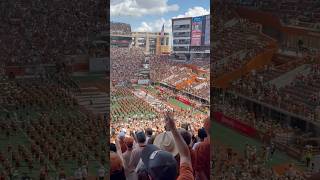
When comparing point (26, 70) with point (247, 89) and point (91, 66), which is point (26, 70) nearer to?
point (91, 66)

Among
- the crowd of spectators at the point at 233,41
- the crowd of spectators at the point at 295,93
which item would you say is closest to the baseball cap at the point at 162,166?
the crowd of spectators at the point at 295,93

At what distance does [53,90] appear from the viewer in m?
4.41

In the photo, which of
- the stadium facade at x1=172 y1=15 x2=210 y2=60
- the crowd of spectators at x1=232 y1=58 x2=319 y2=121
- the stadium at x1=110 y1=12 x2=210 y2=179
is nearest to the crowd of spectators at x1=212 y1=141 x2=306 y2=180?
the crowd of spectators at x1=232 y1=58 x2=319 y2=121

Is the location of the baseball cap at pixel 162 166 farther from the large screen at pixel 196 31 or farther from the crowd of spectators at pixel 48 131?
the large screen at pixel 196 31

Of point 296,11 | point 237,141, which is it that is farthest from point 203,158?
point 296,11

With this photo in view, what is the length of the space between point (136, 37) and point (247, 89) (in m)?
9.64

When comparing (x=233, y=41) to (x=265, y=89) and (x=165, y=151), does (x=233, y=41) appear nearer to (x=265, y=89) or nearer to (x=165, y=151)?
(x=265, y=89)

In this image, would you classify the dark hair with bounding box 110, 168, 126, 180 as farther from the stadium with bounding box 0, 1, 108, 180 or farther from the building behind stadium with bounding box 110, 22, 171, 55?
the building behind stadium with bounding box 110, 22, 171, 55

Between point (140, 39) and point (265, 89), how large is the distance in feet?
33.8

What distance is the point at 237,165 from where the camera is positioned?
462 centimetres

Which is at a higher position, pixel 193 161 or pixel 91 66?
pixel 91 66

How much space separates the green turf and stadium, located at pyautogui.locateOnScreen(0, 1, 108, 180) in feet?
3.68

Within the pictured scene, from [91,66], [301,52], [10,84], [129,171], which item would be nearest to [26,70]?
[10,84]

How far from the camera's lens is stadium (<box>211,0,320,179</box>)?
4.11m
